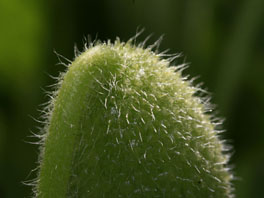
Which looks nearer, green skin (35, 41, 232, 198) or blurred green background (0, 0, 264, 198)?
green skin (35, 41, 232, 198)

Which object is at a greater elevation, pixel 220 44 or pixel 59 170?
pixel 220 44

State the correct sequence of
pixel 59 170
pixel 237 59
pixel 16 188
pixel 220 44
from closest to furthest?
pixel 59 170 → pixel 16 188 → pixel 237 59 → pixel 220 44

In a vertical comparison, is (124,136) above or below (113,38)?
below

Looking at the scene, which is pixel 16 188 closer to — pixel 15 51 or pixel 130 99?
pixel 15 51

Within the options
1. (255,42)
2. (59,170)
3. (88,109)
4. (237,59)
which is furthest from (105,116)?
(255,42)

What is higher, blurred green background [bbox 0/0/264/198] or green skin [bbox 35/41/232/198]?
blurred green background [bbox 0/0/264/198]
